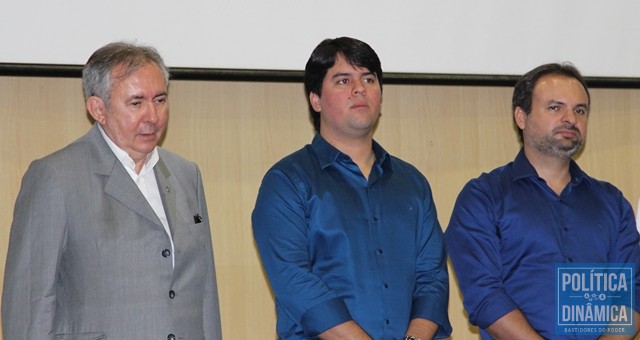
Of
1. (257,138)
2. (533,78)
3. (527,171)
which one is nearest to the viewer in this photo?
(527,171)

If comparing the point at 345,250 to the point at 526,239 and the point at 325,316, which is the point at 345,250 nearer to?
the point at 325,316

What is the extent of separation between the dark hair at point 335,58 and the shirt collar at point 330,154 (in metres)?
0.18

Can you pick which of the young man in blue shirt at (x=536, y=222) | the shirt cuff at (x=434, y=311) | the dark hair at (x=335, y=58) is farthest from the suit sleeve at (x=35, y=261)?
the young man in blue shirt at (x=536, y=222)

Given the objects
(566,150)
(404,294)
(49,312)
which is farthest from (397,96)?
(49,312)

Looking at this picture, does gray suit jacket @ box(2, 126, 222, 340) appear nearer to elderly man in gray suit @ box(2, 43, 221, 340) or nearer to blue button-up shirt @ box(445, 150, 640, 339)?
elderly man in gray suit @ box(2, 43, 221, 340)

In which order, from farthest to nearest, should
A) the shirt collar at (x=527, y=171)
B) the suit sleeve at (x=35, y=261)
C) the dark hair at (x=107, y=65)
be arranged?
the shirt collar at (x=527, y=171) < the dark hair at (x=107, y=65) < the suit sleeve at (x=35, y=261)

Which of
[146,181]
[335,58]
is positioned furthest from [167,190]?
[335,58]

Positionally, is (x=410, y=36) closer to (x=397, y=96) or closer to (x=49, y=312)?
(x=397, y=96)

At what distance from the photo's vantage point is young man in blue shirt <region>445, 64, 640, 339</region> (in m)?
3.53

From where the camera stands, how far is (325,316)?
3080 millimetres

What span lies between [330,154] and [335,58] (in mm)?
342

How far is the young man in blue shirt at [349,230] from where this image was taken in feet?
10.4

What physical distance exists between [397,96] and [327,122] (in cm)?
99

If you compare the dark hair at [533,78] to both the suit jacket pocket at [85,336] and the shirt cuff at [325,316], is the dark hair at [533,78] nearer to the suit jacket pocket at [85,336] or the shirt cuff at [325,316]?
the shirt cuff at [325,316]
